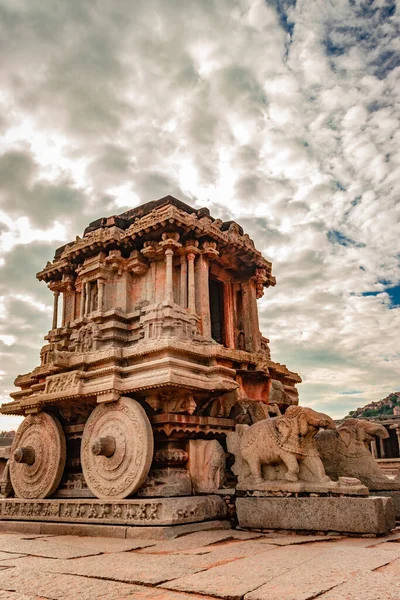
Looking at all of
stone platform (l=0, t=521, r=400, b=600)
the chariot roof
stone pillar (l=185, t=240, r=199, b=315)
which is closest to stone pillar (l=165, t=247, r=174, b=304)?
stone pillar (l=185, t=240, r=199, b=315)

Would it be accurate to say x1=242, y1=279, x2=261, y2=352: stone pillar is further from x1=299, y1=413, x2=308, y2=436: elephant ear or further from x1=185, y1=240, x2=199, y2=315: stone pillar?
x1=299, y1=413, x2=308, y2=436: elephant ear

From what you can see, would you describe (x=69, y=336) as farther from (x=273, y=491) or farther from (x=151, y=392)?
(x=273, y=491)

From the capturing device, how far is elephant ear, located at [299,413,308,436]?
26.5 feet

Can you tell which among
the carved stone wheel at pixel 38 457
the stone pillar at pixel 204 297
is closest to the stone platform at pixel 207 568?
the carved stone wheel at pixel 38 457

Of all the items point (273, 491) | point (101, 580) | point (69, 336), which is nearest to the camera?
point (101, 580)

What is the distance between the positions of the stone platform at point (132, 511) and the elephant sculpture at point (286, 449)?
2.62ft

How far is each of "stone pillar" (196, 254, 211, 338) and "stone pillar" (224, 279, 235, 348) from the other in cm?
146

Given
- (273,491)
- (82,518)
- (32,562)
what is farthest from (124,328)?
(32,562)

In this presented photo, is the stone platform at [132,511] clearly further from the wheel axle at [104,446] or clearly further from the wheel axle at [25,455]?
the wheel axle at [25,455]

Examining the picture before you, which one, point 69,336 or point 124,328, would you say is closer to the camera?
point 124,328

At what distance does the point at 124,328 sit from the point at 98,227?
11.2 feet

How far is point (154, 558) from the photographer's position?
5.62 meters

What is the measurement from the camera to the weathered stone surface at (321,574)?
3830mm

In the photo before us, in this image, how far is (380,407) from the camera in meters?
50.1
